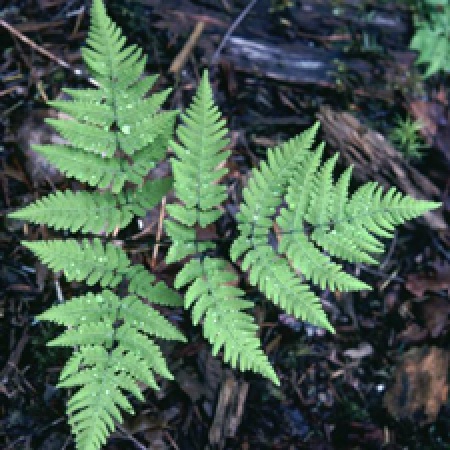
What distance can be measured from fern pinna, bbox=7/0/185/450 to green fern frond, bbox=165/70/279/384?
0.56 ft

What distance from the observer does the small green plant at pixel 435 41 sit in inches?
181

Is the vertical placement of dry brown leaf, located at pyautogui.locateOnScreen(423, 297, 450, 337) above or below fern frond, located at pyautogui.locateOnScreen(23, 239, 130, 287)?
below

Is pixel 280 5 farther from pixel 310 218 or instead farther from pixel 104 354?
pixel 104 354

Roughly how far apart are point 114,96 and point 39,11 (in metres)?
1.60

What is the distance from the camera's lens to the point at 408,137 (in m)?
4.53

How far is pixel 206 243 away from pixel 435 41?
3098 mm

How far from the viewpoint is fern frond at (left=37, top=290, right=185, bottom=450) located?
9.17 ft

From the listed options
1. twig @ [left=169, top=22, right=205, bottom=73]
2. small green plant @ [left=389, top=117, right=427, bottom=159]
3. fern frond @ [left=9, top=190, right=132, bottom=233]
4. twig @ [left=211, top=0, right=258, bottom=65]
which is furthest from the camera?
small green plant @ [left=389, top=117, right=427, bottom=159]

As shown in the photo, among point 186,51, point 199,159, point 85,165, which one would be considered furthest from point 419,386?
point 186,51

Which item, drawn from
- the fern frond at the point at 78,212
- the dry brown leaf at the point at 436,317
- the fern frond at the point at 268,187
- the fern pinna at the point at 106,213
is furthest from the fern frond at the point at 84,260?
the dry brown leaf at the point at 436,317

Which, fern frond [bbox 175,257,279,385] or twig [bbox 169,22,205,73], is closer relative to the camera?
fern frond [bbox 175,257,279,385]

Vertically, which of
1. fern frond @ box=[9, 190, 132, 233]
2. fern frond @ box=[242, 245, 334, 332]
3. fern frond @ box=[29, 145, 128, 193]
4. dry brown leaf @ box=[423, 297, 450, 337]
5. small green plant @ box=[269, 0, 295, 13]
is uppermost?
small green plant @ box=[269, 0, 295, 13]

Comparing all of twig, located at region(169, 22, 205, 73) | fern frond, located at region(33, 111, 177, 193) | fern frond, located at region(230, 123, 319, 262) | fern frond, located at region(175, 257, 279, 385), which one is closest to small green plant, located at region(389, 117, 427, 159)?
fern frond, located at region(230, 123, 319, 262)

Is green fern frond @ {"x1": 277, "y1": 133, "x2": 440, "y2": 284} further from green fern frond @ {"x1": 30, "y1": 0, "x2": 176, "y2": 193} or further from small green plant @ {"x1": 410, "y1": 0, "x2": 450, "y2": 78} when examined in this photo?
small green plant @ {"x1": 410, "y1": 0, "x2": 450, "y2": 78}
